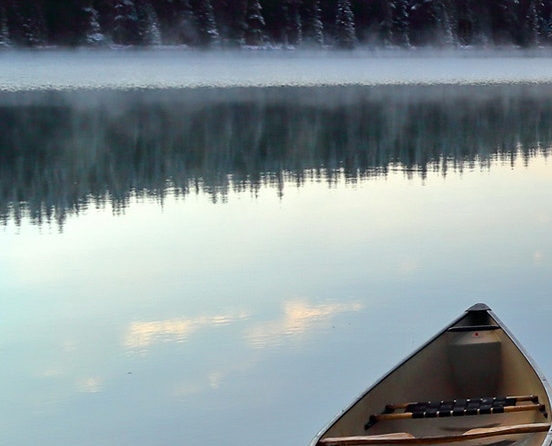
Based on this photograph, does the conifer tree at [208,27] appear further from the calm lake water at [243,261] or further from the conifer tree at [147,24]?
the calm lake water at [243,261]

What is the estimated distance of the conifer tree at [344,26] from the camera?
354 feet

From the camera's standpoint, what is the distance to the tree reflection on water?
24469mm

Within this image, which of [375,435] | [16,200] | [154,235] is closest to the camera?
[375,435]

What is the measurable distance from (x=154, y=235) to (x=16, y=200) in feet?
15.5

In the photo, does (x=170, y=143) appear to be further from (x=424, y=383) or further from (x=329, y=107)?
(x=424, y=383)

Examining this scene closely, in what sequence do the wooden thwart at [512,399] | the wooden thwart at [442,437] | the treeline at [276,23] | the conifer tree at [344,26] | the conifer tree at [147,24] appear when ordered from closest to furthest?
the wooden thwart at [442,437], the wooden thwart at [512,399], the treeline at [276,23], the conifer tree at [147,24], the conifer tree at [344,26]

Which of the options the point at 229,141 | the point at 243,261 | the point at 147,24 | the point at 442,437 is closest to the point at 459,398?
the point at 442,437

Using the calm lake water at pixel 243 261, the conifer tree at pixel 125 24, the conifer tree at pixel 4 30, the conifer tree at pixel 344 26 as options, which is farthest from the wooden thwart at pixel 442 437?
the conifer tree at pixel 344 26

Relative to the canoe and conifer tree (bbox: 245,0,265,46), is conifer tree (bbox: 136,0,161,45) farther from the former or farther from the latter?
the canoe

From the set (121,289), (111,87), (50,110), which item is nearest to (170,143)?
(50,110)

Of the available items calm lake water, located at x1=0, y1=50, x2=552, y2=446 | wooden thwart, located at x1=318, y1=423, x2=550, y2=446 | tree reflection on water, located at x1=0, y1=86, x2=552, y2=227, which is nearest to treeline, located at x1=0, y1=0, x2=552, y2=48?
tree reflection on water, located at x1=0, y1=86, x2=552, y2=227

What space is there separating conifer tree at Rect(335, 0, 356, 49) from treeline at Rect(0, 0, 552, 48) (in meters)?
0.08

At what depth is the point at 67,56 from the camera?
98562mm

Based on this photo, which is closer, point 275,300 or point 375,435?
point 375,435
